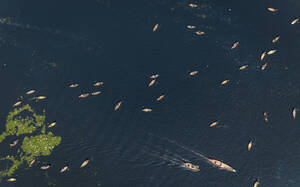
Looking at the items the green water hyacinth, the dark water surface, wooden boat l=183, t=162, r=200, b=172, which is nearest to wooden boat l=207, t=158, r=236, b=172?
the dark water surface

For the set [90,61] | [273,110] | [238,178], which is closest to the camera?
[238,178]

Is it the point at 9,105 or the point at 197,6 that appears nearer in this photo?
the point at 9,105

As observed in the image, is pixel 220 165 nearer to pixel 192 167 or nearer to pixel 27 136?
pixel 192 167

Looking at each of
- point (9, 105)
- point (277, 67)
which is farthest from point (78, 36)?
point (277, 67)

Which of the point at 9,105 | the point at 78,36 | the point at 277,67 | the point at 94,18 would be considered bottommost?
the point at 9,105

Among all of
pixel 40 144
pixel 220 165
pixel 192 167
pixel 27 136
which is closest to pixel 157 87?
pixel 192 167

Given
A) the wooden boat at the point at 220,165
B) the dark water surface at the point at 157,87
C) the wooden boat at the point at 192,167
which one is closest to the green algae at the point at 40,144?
the dark water surface at the point at 157,87

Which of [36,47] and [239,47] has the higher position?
[239,47]

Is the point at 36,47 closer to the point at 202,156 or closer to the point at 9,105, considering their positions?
the point at 9,105
